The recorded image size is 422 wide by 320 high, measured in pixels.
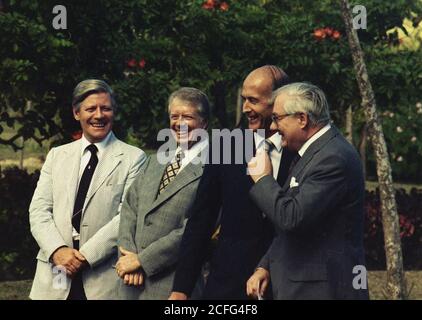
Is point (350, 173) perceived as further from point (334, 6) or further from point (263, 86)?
point (334, 6)

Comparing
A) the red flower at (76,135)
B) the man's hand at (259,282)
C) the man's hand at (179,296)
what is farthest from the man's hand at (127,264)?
the red flower at (76,135)

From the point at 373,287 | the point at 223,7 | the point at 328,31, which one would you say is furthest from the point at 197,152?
the point at 328,31

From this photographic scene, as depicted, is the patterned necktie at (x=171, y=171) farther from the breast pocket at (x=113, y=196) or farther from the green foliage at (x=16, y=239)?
the green foliage at (x=16, y=239)

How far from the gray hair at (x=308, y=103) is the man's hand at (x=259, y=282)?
2.86ft

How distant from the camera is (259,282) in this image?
540cm

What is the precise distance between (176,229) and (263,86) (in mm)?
1118

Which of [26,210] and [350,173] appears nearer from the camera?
[350,173]

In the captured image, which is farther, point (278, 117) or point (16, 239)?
point (16, 239)

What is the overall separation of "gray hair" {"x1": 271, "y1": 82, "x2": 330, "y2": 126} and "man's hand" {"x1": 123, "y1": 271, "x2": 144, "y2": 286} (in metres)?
1.58

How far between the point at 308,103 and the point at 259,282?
3.36ft

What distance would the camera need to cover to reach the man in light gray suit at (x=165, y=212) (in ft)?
20.0

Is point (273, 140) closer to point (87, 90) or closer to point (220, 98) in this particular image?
point (87, 90)
